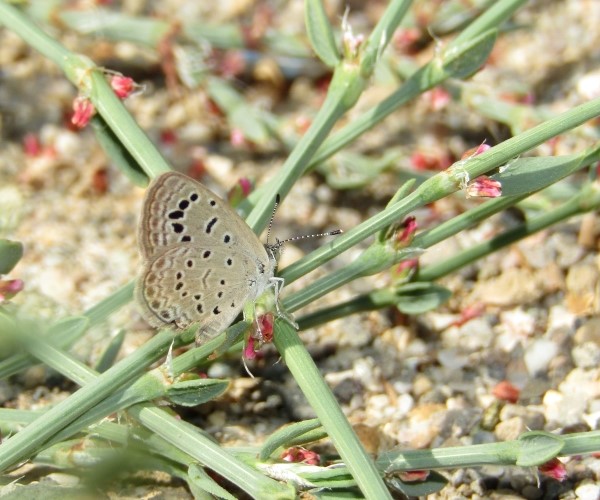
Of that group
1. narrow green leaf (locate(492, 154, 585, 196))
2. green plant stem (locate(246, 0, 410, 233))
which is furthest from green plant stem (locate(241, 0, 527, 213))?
narrow green leaf (locate(492, 154, 585, 196))

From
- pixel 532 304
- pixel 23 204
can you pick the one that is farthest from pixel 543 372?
pixel 23 204

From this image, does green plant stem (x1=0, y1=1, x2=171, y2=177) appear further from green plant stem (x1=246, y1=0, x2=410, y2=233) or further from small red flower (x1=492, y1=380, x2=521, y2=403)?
small red flower (x1=492, y1=380, x2=521, y2=403)

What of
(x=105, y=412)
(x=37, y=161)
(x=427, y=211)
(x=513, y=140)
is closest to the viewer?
(x=513, y=140)

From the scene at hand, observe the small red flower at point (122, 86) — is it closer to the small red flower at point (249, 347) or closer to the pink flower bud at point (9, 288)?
the pink flower bud at point (9, 288)

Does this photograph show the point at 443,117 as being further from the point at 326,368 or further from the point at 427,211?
the point at 326,368

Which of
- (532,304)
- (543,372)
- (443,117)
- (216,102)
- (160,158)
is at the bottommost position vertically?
(543,372)

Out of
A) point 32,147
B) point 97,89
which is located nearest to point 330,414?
point 97,89
